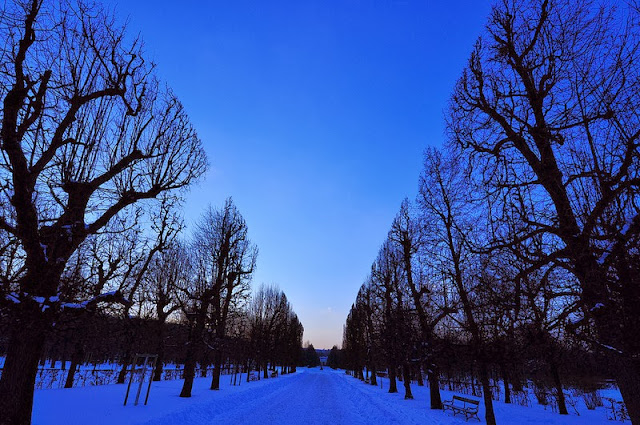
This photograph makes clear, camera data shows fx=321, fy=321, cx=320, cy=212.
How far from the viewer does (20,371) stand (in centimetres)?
621

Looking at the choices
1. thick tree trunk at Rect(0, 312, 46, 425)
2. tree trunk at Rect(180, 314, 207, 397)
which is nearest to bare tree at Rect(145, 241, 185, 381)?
tree trunk at Rect(180, 314, 207, 397)

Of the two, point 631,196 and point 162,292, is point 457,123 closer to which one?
point 631,196

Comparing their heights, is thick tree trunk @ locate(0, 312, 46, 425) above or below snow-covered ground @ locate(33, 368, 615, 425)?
above

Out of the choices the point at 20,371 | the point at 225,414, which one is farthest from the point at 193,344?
the point at 20,371

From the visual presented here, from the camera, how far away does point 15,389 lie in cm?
611

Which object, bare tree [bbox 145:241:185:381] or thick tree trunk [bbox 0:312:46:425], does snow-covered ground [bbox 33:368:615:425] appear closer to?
thick tree trunk [bbox 0:312:46:425]

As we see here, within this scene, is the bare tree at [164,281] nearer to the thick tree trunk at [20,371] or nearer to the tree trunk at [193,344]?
the tree trunk at [193,344]

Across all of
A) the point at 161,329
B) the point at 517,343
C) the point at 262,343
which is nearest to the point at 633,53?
the point at 517,343

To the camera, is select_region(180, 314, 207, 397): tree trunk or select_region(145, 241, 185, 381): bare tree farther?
select_region(145, 241, 185, 381): bare tree

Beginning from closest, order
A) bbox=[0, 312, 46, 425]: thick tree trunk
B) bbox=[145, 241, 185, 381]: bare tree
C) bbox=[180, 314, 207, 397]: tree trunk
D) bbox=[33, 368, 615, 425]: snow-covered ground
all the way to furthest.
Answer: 1. bbox=[0, 312, 46, 425]: thick tree trunk
2. bbox=[33, 368, 615, 425]: snow-covered ground
3. bbox=[180, 314, 207, 397]: tree trunk
4. bbox=[145, 241, 185, 381]: bare tree

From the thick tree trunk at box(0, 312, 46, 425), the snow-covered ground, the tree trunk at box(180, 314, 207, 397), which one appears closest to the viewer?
the thick tree trunk at box(0, 312, 46, 425)

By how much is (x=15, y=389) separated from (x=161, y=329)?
2053 cm

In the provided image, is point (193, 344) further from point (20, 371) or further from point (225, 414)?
point (20, 371)

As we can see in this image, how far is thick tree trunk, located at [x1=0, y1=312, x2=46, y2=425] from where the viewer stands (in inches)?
236
